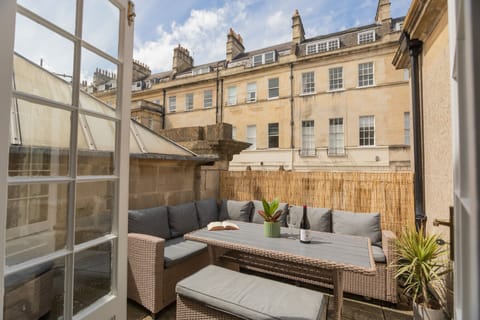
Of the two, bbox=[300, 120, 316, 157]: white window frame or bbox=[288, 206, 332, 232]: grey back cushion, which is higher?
bbox=[300, 120, 316, 157]: white window frame

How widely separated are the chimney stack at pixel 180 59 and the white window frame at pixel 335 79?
12.2 metres

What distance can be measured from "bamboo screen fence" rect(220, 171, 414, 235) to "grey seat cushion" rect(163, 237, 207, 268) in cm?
262

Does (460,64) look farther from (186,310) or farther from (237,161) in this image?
(237,161)

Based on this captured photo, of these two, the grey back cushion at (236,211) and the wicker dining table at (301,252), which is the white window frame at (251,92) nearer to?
the grey back cushion at (236,211)

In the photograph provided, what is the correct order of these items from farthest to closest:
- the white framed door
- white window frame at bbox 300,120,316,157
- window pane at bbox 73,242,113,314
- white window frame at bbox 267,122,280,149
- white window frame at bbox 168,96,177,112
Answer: white window frame at bbox 168,96,177,112, white window frame at bbox 267,122,280,149, white window frame at bbox 300,120,316,157, window pane at bbox 73,242,113,314, the white framed door

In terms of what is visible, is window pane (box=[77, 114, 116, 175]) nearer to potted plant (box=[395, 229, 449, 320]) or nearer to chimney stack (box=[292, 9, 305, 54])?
potted plant (box=[395, 229, 449, 320])

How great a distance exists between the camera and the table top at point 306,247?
6.72 feet

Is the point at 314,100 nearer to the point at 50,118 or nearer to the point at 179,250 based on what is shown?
the point at 179,250

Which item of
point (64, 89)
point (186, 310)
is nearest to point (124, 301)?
point (186, 310)

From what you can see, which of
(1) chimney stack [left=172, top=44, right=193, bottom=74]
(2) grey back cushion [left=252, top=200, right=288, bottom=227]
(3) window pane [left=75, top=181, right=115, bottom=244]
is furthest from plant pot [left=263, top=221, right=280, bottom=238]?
(1) chimney stack [left=172, top=44, right=193, bottom=74]

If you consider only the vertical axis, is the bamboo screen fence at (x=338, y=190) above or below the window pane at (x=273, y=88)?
below

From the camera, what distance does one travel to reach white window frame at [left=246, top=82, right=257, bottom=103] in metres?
16.2

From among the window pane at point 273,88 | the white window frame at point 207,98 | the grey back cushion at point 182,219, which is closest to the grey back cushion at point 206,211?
the grey back cushion at point 182,219

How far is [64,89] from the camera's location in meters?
1.28
